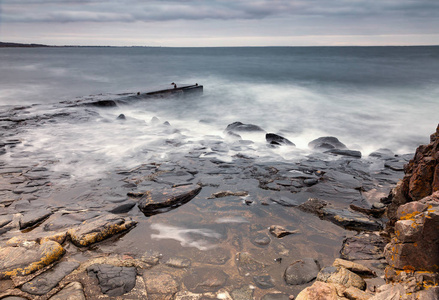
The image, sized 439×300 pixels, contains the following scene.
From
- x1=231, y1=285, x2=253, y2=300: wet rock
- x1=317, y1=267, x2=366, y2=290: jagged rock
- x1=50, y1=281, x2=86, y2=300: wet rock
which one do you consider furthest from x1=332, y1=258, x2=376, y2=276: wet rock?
x1=50, y1=281, x2=86, y2=300: wet rock

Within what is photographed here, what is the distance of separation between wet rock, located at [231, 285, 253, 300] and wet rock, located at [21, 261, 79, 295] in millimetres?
1884

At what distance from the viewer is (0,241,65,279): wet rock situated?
316cm

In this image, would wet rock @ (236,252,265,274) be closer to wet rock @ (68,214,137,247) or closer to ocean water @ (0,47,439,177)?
wet rock @ (68,214,137,247)

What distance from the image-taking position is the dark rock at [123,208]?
4.78 metres

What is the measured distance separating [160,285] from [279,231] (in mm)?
1866

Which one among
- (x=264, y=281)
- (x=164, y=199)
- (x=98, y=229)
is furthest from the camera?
(x=164, y=199)

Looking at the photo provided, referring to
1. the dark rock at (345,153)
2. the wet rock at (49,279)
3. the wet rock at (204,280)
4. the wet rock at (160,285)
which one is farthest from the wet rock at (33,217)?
the dark rock at (345,153)

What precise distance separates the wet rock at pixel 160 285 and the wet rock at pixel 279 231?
1.63m

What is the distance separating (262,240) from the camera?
401cm

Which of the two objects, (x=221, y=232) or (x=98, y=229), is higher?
(x=98, y=229)

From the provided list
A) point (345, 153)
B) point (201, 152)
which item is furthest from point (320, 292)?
point (345, 153)

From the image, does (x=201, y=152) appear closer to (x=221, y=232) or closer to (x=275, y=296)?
(x=221, y=232)

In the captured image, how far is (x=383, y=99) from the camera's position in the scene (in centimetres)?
1930

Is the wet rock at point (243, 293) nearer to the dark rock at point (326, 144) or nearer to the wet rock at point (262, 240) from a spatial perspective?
the wet rock at point (262, 240)
